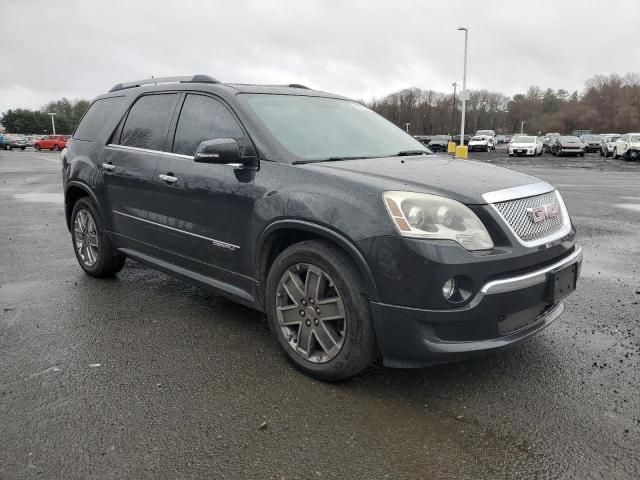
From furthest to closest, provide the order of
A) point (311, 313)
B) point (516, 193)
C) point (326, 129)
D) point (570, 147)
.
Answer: point (570, 147) → point (326, 129) → point (311, 313) → point (516, 193)

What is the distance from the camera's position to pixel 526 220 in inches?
119

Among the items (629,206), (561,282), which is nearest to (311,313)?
(561,282)

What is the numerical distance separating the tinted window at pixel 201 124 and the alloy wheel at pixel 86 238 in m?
1.73

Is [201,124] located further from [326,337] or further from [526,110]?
[526,110]

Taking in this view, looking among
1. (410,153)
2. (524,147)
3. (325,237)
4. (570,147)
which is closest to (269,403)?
(325,237)

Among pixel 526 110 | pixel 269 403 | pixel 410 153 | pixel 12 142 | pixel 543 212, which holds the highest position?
pixel 526 110

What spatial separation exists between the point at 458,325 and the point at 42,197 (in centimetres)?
1241

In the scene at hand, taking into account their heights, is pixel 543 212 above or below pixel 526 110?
below

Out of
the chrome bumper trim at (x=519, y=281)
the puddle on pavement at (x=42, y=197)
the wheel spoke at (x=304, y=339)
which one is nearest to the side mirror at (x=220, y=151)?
the wheel spoke at (x=304, y=339)

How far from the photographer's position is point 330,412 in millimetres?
2891

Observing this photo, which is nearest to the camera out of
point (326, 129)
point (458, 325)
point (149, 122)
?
point (458, 325)

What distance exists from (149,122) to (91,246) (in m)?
1.62

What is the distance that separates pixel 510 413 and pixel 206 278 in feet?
7.35

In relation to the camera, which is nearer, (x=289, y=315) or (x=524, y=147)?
(x=289, y=315)
